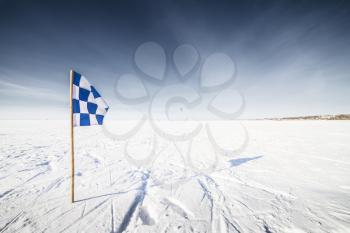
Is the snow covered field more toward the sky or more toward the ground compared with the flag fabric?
more toward the ground

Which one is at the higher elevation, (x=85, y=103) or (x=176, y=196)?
(x=85, y=103)

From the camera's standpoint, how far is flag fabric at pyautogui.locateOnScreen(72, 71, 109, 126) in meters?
2.66

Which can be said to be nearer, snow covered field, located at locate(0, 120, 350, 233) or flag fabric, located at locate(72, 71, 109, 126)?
snow covered field, located at locate(0, 120, 350, 233)

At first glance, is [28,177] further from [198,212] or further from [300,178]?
[300,178]

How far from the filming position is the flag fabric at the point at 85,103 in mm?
2660

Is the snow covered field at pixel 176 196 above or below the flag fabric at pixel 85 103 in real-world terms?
below

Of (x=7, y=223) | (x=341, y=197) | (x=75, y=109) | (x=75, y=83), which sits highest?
(x=75, y=83)

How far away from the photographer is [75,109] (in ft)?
8.75

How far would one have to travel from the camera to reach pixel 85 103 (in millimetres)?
2838

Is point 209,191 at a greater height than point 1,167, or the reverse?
point 1,167

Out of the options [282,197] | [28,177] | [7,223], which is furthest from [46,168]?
[282,197]

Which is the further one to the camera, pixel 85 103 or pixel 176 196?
pixel 176 196

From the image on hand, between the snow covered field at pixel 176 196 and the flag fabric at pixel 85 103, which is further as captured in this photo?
the flag fabric at pixel 85 103

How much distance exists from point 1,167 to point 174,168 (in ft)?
17.9
